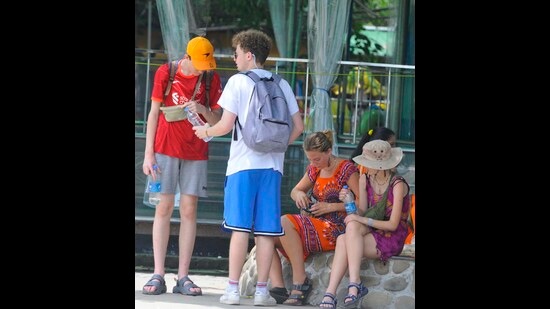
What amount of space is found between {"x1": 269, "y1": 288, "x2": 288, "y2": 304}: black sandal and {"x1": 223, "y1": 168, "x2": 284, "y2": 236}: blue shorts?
48 centimetres

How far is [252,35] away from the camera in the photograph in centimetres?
628

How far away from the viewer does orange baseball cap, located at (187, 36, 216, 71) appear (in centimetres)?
643

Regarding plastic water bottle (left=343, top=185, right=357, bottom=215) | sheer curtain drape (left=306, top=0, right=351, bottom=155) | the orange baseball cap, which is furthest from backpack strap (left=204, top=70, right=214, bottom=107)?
sheer curtain drape (left=306, top=0, right=351, bottom=155)

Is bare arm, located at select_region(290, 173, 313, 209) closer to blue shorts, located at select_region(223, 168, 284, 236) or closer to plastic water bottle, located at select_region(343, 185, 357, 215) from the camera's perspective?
plastic water bottle, located at select_region(343, 185, 357, 215)

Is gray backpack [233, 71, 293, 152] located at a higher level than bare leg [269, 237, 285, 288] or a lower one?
higher

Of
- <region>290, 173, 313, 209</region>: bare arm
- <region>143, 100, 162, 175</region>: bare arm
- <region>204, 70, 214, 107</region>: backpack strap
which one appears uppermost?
<region>204, 70, 214, 107</region>: backpack strap

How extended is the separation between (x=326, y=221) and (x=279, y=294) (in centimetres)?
54

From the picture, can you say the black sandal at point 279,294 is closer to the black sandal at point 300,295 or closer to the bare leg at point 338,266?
the black sandal at point 300,295

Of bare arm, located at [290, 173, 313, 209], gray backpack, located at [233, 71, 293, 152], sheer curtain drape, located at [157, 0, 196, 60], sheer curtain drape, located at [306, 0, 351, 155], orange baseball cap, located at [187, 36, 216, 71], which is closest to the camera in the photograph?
gray backpack, located at [233, 71, 293, 152]

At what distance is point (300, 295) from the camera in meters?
6.59

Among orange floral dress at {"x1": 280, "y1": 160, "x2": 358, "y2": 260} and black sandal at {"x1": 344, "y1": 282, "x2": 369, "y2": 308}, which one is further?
orange floral dress at {"x1": 280, "y1": 160, "x2": 358, "y2": 260}

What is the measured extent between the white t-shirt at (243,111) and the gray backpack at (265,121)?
36 millimetres

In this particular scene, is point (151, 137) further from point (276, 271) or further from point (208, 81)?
point (276, 271)
